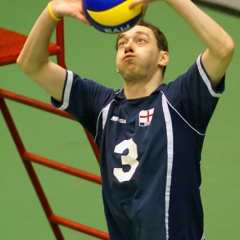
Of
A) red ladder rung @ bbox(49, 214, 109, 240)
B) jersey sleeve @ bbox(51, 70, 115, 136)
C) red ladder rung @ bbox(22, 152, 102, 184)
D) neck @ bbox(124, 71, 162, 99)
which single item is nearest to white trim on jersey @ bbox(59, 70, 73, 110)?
jersey sleeve @ bbox(51, 70, 115, 136)

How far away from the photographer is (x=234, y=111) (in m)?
4.51

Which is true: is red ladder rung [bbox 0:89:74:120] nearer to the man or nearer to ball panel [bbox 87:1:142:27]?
the man

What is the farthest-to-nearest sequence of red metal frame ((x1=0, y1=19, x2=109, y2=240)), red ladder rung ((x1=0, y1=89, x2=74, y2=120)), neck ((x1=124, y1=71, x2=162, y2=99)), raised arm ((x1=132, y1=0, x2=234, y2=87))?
red ladder rung ((x1=0, y1=89, x2=74, y2=120))
red metal frame ((x1=0, y1=19, x2=109, y2=240))
neck ((x1=124, y1=71, x2=162, y2=99))
raised arm ((x1=132, y1=0, x2=234, y2=87))

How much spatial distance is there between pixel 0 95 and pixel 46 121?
55.4 inches

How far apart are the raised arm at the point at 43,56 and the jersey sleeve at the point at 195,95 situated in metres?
0.42

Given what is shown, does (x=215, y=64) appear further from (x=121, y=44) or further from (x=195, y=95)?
(x=121, y=44)

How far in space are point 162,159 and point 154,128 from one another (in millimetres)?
105

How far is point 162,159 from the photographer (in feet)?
7.06

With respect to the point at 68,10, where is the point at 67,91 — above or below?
below

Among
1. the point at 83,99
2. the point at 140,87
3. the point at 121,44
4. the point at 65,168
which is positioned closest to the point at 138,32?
the point at 121,44

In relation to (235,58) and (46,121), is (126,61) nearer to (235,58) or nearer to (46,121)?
(46,121)

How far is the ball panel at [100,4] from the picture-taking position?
212cm

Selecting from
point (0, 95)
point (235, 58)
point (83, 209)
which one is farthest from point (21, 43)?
point (235, 58)

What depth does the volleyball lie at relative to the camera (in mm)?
2117
